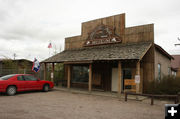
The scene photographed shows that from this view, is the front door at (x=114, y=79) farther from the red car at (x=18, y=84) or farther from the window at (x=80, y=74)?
the red car at (x=18, y=84)

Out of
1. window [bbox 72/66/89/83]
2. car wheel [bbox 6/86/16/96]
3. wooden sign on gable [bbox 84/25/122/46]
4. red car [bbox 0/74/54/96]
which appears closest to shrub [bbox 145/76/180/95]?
wooden sign on gable [bbox 84/25/122/46]

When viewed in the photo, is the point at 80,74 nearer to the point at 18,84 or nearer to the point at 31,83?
the point at 31,83

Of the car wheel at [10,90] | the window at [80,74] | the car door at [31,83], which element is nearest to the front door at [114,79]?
the window at [80,74]

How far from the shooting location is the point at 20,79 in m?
11.5

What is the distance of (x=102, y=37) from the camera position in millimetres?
15258

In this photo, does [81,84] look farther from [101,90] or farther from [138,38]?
[138,38]

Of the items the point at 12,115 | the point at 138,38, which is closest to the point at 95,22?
the point at 138,38

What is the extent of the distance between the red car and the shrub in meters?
8.70

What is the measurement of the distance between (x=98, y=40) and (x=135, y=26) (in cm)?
389

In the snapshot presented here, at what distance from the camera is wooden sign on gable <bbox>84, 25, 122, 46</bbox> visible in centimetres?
1443

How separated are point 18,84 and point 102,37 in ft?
28.5

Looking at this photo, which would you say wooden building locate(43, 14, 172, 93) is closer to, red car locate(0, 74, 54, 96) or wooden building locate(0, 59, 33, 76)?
red car locate(0, 74, 54, 96)

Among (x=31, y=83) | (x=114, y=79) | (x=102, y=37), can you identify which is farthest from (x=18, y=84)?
(x=102, y=37)

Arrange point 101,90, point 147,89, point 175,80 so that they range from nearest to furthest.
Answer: point 175,80 < point 147,89 < point 101,90
